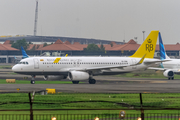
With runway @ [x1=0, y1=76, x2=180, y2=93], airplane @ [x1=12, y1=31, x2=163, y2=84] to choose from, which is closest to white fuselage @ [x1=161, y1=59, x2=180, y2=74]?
airplane @ [x1=12, y1=31, x2=163, y2=84]

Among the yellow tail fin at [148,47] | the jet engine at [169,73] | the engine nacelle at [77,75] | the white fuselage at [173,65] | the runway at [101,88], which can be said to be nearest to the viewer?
the runway at [101,88]

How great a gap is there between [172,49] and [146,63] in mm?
132022

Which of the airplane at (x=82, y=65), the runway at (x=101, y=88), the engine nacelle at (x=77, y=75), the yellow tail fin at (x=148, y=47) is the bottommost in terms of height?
the runway at (x=101, y=88)

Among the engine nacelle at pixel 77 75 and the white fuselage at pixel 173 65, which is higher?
the white fuselage at pixel 173 65

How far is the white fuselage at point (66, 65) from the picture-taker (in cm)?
4450

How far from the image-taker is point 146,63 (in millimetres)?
47750

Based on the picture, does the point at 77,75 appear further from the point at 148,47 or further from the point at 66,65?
the point at 148,47

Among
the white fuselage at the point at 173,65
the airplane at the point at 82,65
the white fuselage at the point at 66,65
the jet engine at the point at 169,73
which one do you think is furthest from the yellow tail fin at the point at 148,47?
the white fuselage at the point at 173,65

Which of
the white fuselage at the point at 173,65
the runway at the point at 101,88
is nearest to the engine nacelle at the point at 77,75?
the runway at the point at 101,88

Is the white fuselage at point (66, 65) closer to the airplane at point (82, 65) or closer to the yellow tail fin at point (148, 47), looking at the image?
the airplane at point (82, 65)

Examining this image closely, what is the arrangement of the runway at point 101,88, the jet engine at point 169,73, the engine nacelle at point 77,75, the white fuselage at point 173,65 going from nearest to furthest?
the runway at point 101,88 < the engine nacelle at point 77,75 < the jet engine at point 169,73 < the white fuselage at point 173,65

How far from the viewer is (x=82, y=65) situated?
153 ft

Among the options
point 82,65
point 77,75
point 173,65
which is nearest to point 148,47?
point 82,65

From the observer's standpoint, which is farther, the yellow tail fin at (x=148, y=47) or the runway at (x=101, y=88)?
the yellow tail fin at (x=148, y=47)
